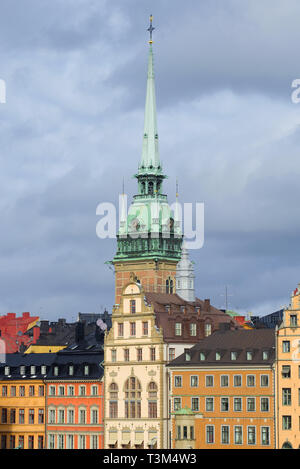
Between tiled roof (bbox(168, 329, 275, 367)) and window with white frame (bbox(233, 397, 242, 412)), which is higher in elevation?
tiled roof (bbox(168, 329, 275, 367))

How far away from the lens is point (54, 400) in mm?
166000

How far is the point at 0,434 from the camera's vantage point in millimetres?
171875

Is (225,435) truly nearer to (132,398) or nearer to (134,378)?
(132,398)

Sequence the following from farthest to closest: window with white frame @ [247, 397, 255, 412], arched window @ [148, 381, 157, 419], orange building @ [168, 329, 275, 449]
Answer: arched window @ [148, 381, 157, 419], window with white frame @ [247, 397, 255, 412], orange building @ [168, 329, 275, 449]

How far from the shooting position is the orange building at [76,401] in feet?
531

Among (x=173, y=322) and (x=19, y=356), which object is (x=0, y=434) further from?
(x=173, y=322)

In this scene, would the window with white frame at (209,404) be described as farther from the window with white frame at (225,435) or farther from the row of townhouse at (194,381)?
the window with white frame at (225,435)

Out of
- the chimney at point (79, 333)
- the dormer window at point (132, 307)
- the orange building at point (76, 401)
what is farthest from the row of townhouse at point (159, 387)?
the chimney at point (79, 333)

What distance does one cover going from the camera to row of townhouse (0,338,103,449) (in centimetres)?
16250

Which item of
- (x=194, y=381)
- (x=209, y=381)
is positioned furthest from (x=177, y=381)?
(x=209, y=381)

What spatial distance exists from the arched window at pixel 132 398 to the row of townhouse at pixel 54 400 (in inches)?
164

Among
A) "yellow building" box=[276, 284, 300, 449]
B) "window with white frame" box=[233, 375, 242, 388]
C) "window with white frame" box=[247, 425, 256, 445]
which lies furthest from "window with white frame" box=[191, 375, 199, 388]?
"yellow building" box=[276, 284, 300, 449]

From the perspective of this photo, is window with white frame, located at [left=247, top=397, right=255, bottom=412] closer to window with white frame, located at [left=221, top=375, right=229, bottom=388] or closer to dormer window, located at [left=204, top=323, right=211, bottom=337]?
window with white frame, located at [left=221, top=375, right=229, bottom=388]
